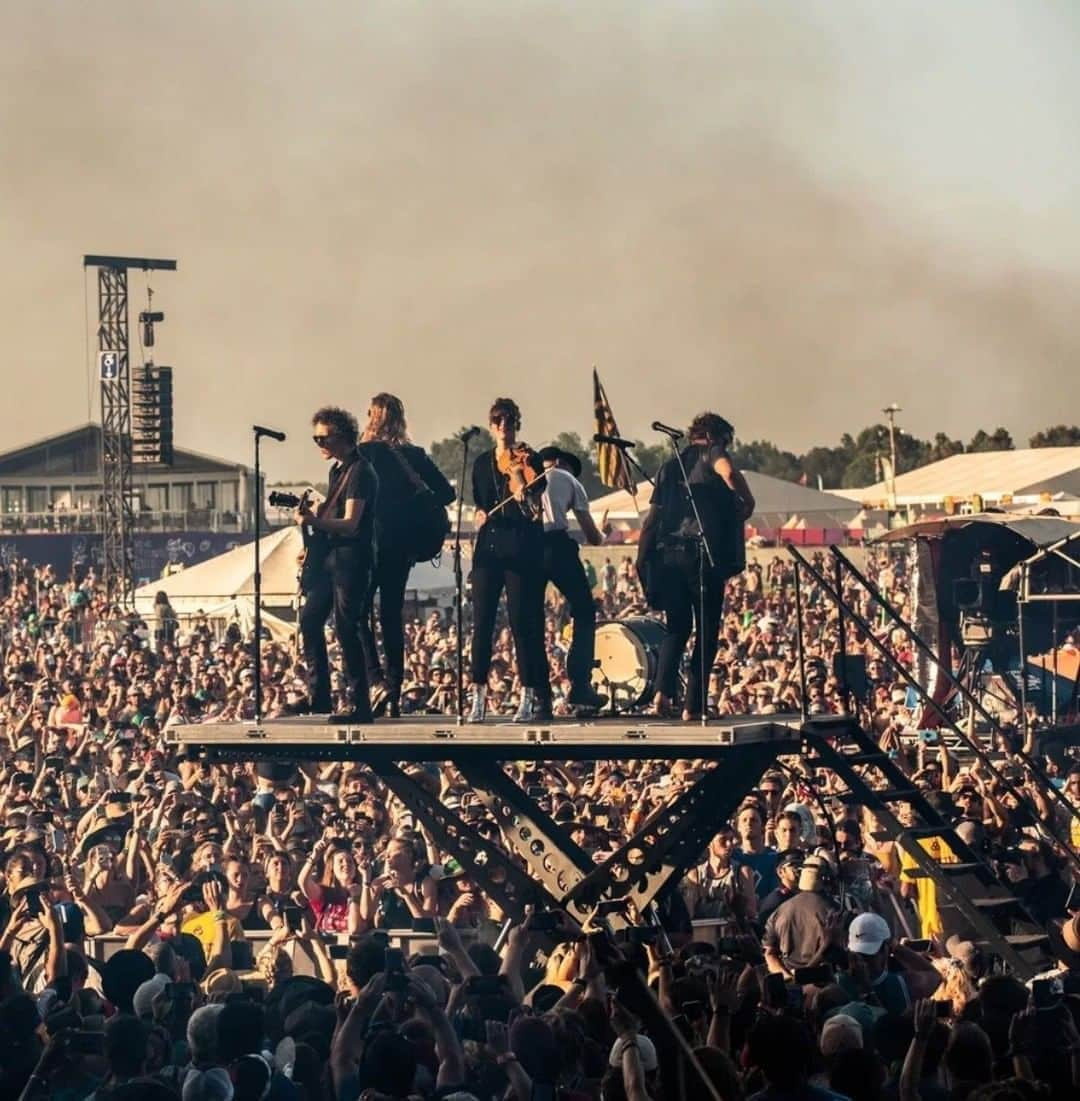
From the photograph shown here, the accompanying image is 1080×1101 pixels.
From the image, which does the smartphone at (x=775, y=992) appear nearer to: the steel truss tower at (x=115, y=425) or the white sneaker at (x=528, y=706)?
the white sneaker at (x=528, y=706)

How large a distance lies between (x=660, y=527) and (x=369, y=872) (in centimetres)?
357

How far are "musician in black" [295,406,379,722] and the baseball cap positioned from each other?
2.91 metres

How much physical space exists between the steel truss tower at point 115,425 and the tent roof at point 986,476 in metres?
16.2

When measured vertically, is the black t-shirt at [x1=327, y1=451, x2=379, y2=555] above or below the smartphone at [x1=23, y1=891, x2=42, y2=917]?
above

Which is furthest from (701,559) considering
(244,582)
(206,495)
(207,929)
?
(206,495)

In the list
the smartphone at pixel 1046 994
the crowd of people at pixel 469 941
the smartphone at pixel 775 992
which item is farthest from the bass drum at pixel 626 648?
the smartphone at pixel 775 992

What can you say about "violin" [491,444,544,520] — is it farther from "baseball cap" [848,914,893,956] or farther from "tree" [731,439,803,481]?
"tree" [731,439,803,481]

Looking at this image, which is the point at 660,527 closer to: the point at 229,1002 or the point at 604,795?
the point at 229,1002

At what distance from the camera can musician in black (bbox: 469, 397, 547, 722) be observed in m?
12.2

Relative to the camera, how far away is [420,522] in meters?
12.7

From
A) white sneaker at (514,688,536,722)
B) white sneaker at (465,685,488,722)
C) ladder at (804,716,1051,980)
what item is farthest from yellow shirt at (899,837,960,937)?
white sneaker at (465,685,488,722)

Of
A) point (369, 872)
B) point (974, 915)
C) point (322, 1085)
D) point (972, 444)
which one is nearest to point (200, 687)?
point (369, 872)

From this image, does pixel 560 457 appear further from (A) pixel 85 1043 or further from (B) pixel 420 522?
(A) pixel 85 1043

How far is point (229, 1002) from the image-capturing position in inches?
333
